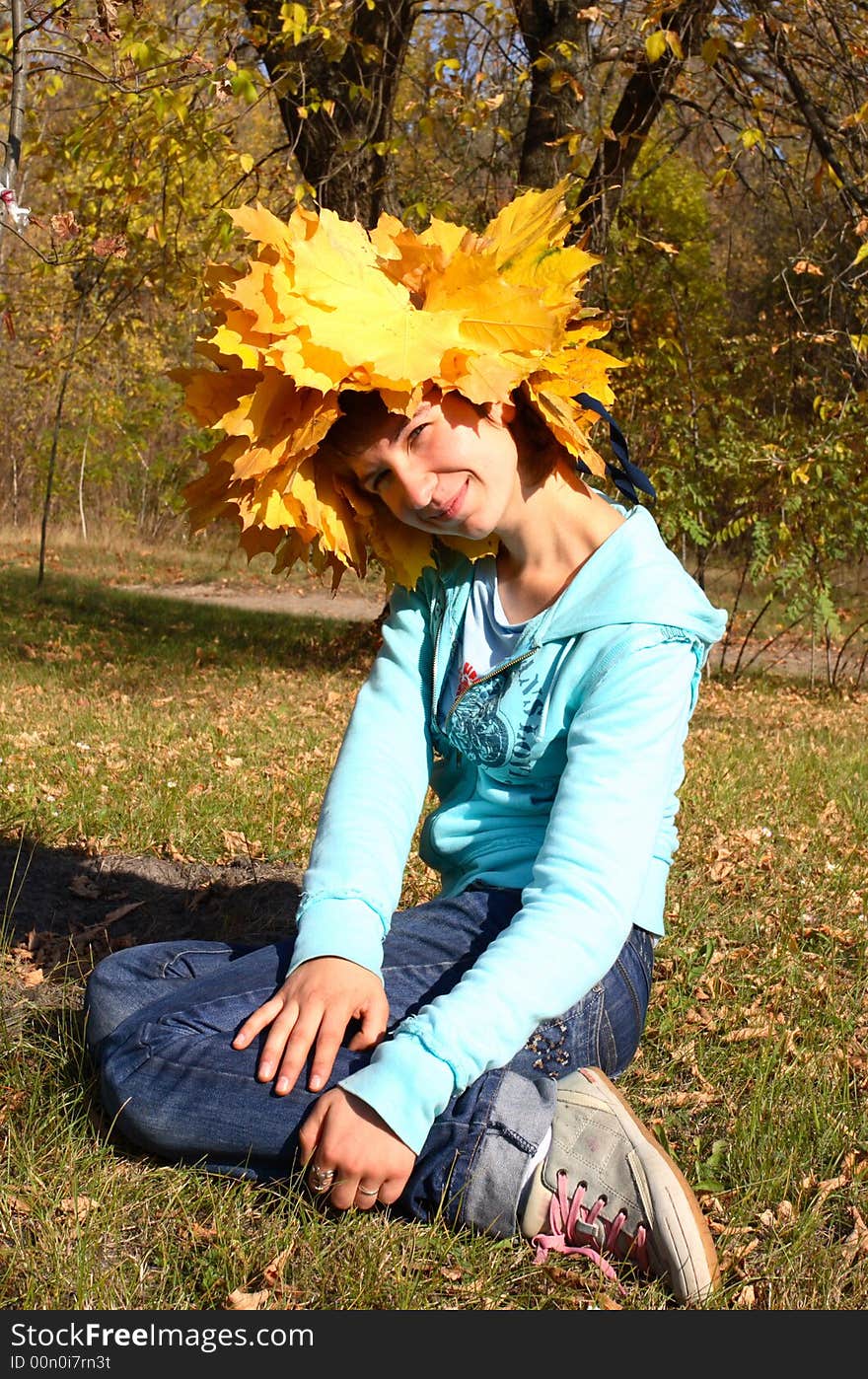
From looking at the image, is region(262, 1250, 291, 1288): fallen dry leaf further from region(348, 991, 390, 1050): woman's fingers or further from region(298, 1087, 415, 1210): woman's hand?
region(348, 991, 390, 1050): woman's fingers

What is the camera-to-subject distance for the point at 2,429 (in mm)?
19172

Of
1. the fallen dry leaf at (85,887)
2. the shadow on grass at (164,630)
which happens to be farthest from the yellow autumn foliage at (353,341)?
the shadow on grass at (164,630)

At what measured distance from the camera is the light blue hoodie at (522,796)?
1998 mm

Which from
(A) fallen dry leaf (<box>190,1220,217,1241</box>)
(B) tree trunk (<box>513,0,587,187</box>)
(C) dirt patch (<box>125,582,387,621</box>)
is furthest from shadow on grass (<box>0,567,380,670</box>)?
(A) fallen dry leaf (<box>190,1220,217,1241</box>)

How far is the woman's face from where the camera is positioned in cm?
230

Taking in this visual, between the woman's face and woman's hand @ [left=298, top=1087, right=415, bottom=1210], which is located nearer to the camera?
woman's hand @ [left=298, top=1087, right=415, bottom=1210]

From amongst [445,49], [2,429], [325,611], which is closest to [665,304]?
[445,49]

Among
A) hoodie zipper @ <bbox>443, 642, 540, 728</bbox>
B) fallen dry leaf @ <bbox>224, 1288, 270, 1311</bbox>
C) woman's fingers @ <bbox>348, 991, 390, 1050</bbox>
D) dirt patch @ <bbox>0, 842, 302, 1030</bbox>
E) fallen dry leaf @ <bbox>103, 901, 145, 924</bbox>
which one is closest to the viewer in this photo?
fallen dry leaf @ <bbox>224, 1288, 270, 1311</bbox>

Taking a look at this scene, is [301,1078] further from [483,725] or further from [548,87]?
[548,87]

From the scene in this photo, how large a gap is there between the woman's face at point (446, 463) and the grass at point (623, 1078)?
1.20 metres

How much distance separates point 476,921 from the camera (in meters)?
2.40

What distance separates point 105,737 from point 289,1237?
12.0 ft

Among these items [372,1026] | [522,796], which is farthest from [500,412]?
[372,1026]
